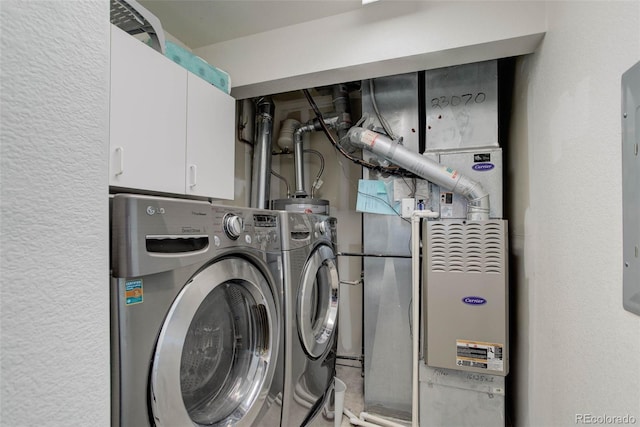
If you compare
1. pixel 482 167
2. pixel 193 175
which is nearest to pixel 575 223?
pixel 482 167

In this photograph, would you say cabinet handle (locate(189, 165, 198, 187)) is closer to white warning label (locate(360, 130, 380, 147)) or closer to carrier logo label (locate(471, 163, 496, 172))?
white warning label (locate(360, 130, 380, 147))

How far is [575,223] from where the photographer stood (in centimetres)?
104

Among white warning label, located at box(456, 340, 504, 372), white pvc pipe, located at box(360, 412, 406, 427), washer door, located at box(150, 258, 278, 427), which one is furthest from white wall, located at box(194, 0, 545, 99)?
white pvc pipe, located at box(360, 412, 406, 427)

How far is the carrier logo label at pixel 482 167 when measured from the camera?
1817mm

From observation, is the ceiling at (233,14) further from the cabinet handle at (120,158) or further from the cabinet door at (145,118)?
the cabinet handle at (120,158)

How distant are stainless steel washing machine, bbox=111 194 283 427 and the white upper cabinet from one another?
51cm

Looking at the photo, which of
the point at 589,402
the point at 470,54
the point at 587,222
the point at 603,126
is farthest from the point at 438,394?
the point at 470,54

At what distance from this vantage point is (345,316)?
2.72m

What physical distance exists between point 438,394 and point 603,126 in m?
1.61

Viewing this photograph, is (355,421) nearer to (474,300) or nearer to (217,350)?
(474,300)

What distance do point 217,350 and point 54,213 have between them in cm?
81

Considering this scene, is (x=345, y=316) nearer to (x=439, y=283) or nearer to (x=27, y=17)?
(x=439, y=283)

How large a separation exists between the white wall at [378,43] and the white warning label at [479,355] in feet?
5.08

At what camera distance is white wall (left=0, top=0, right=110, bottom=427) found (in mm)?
320
